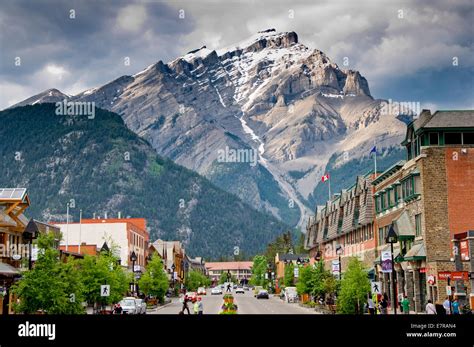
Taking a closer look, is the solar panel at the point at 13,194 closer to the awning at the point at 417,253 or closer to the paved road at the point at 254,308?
the paved road at the point at 254,308

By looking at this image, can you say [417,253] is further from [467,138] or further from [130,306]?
[130,306]

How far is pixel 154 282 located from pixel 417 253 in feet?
165

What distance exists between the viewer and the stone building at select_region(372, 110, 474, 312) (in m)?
60.2

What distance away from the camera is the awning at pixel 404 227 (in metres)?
65.4

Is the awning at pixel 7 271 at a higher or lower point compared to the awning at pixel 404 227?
lower

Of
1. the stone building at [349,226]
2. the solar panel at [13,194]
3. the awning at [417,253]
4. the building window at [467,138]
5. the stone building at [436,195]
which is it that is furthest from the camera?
the stone building at [349,226]

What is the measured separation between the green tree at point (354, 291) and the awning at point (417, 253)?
5680 mm

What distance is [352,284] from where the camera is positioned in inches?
2250

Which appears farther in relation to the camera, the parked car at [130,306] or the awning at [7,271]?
the parked car at [130,306]

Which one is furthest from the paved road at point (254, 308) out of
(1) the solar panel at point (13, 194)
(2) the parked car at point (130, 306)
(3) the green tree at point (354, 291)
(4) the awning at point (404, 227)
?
(1) the solar panel at point (13, 194)

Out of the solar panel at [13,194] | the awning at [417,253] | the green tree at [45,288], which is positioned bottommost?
the green tree at [45,288]
